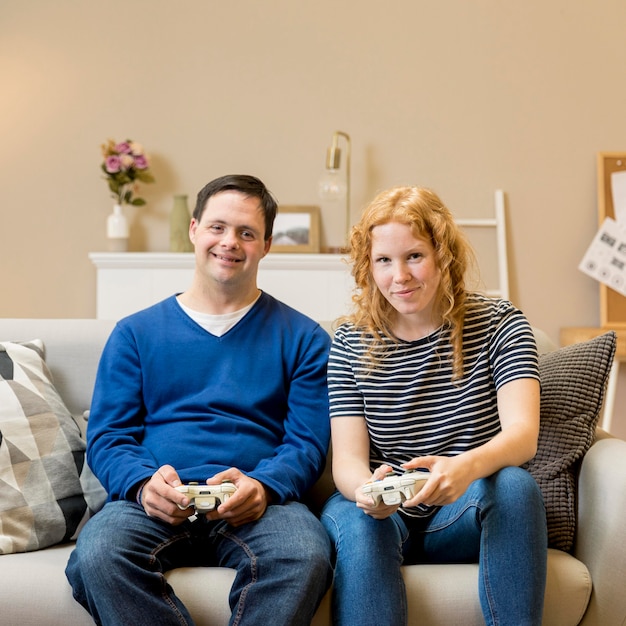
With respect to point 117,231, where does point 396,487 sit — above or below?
below

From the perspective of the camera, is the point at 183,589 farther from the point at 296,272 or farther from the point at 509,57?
the point at 509,57

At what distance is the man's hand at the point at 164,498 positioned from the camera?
1.51 m

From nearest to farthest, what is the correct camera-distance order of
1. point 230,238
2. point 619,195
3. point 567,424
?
point 567,424
point 230,238
point 619,195

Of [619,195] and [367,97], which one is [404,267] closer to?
[367,97]

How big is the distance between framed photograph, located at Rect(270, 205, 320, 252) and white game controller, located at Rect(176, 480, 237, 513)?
7.42 feet

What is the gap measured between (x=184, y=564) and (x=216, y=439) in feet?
0.81

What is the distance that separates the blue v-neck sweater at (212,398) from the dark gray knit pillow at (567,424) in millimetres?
443

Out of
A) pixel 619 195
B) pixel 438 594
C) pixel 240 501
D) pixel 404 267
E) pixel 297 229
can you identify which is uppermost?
pixel 619 195

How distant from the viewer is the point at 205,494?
148 cm

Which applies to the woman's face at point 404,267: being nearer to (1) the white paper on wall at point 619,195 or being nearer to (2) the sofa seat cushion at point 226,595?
(2) the sofa seat cushion at point 226,595

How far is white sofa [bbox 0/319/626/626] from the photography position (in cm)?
147

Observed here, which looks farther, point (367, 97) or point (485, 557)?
point (367, 97)

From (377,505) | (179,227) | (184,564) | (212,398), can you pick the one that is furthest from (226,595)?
(179,227)

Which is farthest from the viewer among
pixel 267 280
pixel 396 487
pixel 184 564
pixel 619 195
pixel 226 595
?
pixel 619 195
